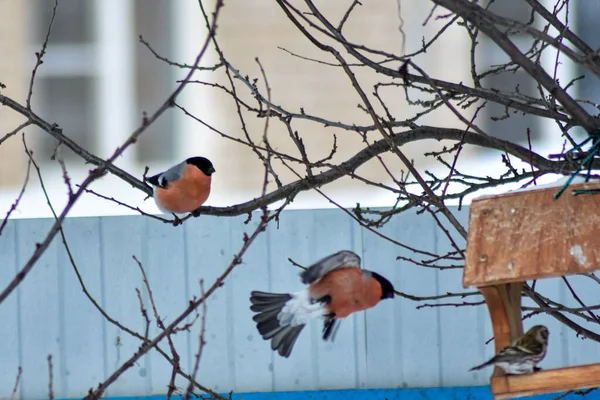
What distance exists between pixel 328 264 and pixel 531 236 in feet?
1.95

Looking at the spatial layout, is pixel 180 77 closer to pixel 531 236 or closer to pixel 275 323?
pixel 275 323

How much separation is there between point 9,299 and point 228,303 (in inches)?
55.1

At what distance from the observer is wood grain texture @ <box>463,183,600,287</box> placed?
2.14 metres

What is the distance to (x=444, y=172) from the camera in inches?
242

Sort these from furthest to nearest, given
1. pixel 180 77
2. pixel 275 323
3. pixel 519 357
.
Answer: pixel 180 77 → pixel 275 323 → pixel 519 357

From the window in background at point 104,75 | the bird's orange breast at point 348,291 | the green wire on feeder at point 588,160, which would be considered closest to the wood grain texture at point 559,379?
the green wire on feeder at point 588,160

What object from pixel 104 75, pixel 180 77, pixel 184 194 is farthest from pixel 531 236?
pixel 104 75

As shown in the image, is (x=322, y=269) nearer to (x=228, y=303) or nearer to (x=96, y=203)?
(x=228, y=303)

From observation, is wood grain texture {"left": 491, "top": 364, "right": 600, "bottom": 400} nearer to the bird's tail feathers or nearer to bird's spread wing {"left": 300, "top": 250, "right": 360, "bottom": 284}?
bird's spread wing {"left": 300, "top": 250, "right": 360, "bottom": 284}

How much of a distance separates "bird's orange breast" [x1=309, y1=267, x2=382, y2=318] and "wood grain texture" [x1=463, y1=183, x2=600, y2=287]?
1.45 ft

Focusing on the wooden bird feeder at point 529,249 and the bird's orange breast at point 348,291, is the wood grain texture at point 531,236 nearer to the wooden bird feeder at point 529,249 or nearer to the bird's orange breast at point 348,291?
the wooden bird feeder at point 529,249

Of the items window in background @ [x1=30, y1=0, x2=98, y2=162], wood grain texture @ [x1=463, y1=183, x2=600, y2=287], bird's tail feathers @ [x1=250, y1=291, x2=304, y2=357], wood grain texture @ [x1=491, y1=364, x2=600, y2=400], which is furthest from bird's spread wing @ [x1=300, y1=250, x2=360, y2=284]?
window in background @ [x1=30, y1=0, x2=98, y2=162]

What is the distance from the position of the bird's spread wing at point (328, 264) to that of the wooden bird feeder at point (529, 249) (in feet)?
1.33

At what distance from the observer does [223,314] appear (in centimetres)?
570
